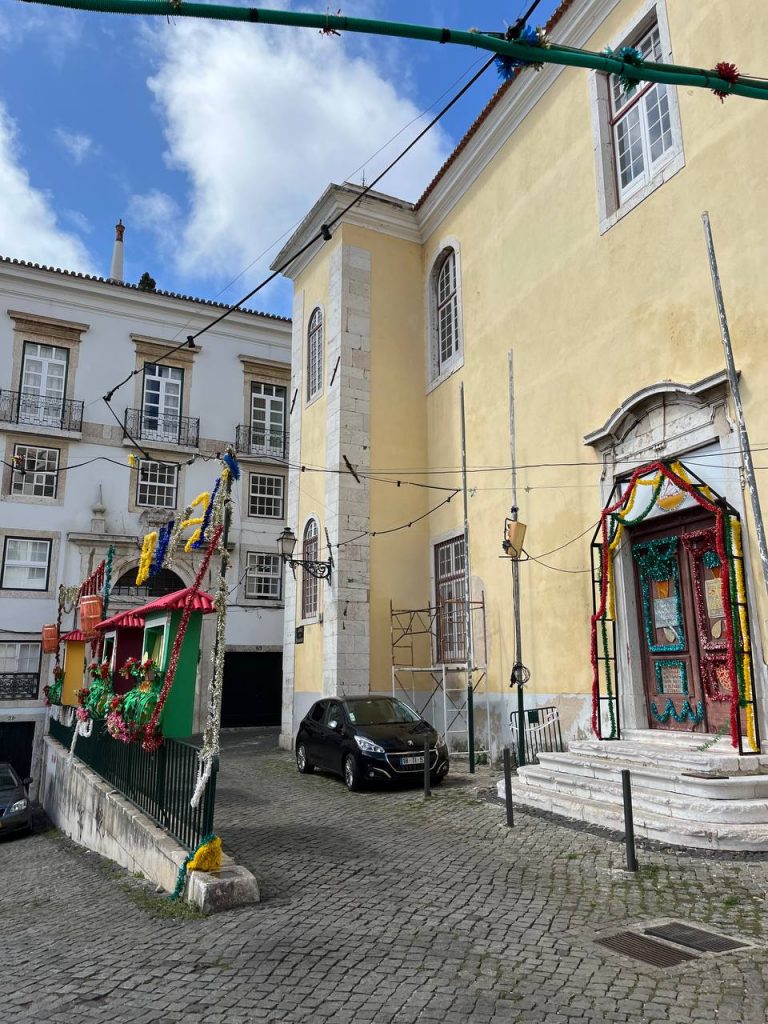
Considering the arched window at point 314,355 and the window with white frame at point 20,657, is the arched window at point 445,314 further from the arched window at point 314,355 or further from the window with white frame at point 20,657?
the window with white frame at point 20,657

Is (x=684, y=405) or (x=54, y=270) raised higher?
(x=54, y=270)

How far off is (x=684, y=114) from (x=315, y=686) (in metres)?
11.8

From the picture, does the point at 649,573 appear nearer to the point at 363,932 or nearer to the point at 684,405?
the point at 684,405

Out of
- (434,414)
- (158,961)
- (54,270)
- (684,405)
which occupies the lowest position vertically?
(158,961)

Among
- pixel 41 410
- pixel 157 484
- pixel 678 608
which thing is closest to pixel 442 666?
pixel 678 608

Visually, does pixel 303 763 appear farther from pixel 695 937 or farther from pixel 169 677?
pixel 695 937

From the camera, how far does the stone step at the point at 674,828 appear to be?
6.48 metres

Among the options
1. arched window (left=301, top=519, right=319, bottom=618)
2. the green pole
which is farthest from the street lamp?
the green pole

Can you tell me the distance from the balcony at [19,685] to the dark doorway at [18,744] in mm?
759

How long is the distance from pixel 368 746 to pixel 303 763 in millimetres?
2513

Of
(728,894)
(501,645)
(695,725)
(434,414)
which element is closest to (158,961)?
(728,894)

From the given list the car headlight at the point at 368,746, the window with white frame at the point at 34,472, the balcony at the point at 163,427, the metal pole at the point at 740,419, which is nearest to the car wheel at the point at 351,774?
the car headlight at the point at 368,746

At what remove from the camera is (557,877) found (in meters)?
6.05

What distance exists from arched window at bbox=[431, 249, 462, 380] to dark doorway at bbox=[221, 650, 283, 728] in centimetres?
1212
